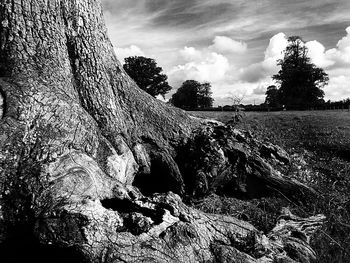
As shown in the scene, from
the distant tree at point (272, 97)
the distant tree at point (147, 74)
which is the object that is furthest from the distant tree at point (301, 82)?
the distant tree at point (147, 74)

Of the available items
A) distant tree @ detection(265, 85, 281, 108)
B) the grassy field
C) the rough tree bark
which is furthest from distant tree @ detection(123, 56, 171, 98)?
the rough tree bark

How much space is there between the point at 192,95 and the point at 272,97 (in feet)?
76.9

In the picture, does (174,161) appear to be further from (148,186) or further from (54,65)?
(54,65)

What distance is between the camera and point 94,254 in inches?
190

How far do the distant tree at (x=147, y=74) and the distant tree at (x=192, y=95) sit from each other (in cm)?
1253

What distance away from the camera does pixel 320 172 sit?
1269 cm

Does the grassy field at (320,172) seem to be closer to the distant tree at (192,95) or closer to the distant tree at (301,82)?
the distant tree at (301,82)

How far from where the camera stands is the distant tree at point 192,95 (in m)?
92.1

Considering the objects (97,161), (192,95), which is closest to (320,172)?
(97,161)

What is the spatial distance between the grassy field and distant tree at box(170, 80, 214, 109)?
69867 mm

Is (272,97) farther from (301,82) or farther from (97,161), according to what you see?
(97,161)

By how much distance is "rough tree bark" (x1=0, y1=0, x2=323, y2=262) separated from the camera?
5.17m

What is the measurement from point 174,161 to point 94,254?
4755mm

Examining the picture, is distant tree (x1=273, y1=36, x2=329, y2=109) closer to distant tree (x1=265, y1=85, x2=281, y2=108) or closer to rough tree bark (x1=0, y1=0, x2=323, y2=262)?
distant tree (x1=265, y1=85, x2=281, y2=108)
